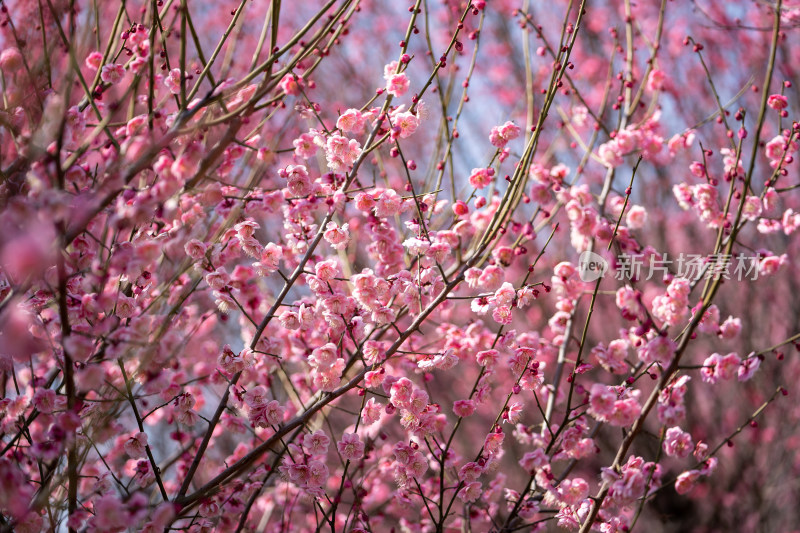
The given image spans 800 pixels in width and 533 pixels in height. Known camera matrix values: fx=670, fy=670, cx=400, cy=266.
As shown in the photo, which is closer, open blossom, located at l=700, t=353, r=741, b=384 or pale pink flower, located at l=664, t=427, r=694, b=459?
open blossom, located at l=700, t=353, r=741, b=384

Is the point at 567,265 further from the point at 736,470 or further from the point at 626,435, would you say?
the point at 736,470

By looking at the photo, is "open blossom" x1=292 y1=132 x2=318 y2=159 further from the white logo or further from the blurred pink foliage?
the white logo

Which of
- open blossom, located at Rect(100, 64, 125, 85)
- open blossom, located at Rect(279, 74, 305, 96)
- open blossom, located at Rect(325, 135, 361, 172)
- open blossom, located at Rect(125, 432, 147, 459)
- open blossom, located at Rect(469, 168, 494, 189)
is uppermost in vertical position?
open blossom, located at Rect(100, 64, 125, 85)

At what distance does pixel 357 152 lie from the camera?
9.11ft

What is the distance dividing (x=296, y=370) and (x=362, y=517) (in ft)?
11.7

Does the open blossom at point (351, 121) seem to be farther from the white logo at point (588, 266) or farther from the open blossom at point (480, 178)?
the white logo at point (588, 266)

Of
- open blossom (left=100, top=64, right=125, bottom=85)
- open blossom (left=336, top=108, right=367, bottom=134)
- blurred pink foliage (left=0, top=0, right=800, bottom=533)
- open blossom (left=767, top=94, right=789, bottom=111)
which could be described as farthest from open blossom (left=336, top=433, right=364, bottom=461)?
open blossom (left=767, top=94, right=789, bottom=111)

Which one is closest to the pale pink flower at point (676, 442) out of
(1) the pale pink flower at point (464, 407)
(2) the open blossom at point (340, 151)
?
(1) the pale pink flower at point (464, 407)

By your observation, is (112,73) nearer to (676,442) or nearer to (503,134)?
(503,134)

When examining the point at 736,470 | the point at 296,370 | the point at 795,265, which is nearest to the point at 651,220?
the point at 795,265

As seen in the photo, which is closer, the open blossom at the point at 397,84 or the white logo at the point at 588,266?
the open blossom at the point at 397,84

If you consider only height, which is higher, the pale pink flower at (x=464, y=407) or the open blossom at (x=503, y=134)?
the open blossom at (x=503, y=134)

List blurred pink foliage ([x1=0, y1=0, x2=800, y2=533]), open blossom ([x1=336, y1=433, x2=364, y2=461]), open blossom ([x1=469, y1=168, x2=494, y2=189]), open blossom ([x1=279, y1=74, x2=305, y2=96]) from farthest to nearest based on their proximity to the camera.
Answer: open blossom ([x1=469, y1=168, x2=494, y2=189])
open blossom ([x1=336, y1=433, x2=364, y2=461])
open blossom ([x1=279, y1=74, x2=305, y2=96])
blurred pink foliage ([x1=0, y1=0, x2=800, y2=533])

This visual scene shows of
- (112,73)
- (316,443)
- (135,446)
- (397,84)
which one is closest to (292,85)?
(397,84)
